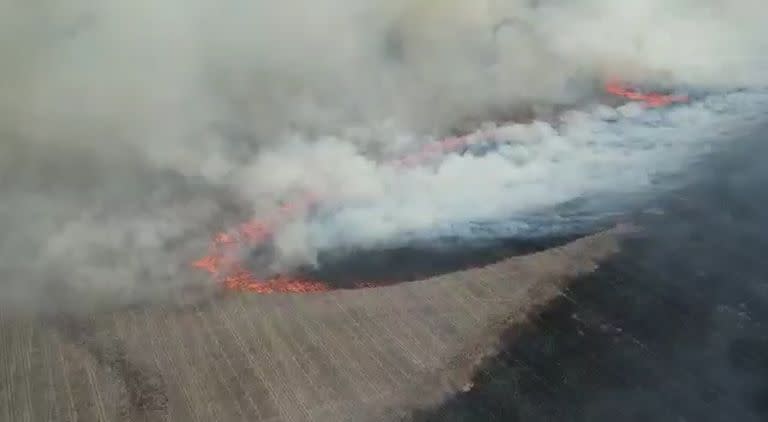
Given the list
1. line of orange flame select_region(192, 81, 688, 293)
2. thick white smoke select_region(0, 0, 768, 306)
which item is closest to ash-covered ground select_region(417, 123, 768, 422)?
thick white smoke select_region(0, 0, 768, 306)

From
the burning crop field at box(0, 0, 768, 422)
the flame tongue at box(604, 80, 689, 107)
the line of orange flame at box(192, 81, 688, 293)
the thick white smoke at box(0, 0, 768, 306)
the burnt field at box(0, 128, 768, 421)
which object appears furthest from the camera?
the flame tongue at box(604, 80, 689, 107)

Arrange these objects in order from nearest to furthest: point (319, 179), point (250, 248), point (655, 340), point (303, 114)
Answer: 1. point (655, 340)
2. point (250, 248)
3. point (319, 179)
4. point (303, 114)

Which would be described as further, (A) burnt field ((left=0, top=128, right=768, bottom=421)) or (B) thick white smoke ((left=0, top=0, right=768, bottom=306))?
(B) thick white smoke ((left=0, top=0, right=768, bottom=306))

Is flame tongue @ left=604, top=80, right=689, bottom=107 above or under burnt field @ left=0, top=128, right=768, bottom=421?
above

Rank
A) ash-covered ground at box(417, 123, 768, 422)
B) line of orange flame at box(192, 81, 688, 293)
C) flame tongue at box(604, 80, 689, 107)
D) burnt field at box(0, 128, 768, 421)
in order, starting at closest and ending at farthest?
ash-covered ground at box(417, 123, 768, 422), burnt field at box(0, 128, 768, 421), line of orange flame at box(192, 81, 688, 293), flame tongue at box(604, 80, 689, 107)

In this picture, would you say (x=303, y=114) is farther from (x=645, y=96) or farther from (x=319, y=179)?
(x=645, y=96)

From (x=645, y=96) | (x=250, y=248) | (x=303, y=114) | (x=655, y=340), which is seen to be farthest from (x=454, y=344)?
(x=645, y=96)

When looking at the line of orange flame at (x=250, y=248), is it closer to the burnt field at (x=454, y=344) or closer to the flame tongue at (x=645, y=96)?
the burnt field at (x=454, y=344)

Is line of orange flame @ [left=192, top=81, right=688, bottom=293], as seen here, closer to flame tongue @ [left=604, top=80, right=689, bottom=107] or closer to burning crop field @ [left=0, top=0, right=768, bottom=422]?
burning crop field @ [left=0, top=0, right=768, bottom=422]
